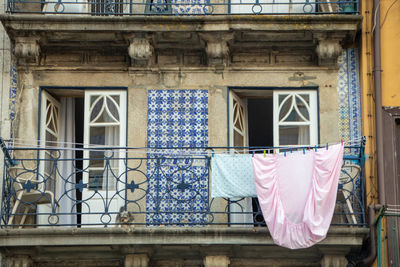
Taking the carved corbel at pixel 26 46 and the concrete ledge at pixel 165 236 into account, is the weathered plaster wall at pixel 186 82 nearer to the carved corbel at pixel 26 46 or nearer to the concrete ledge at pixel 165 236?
the carved corbel at pixel 26 46

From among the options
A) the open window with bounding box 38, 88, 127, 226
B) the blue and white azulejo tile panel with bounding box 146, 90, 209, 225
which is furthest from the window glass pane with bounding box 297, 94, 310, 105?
the open window with bounding box 38, 88, 127, 226

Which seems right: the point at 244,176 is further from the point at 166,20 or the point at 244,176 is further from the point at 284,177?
the point at 166,20

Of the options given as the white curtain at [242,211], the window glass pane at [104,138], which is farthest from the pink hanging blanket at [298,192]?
the window glass pane at [104,138]

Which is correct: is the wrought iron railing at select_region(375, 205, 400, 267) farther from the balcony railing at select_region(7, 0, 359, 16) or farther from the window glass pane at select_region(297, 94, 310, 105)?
the balcony railing at select_region(7, 0, 359, 16)

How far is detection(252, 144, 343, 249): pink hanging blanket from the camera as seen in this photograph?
13.9m

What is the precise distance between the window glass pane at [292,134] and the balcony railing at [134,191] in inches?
24.8

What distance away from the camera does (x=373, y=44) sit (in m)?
15.4

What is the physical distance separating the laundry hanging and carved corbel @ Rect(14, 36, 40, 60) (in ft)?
9.80

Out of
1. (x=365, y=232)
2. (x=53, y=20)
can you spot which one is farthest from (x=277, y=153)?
(x=53, y=20)

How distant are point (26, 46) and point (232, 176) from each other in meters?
3.42

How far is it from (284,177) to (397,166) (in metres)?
1.79

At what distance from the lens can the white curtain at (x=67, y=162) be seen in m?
15.6

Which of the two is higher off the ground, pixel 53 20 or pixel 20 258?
pixel 53 20

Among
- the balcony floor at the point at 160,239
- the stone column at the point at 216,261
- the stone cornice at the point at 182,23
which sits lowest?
the stone column at the point at 216,261
